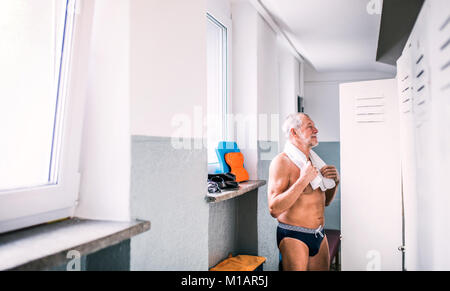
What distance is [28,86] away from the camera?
812 mm

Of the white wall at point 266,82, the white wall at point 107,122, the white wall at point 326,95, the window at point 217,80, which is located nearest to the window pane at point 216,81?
the window at point 217,80

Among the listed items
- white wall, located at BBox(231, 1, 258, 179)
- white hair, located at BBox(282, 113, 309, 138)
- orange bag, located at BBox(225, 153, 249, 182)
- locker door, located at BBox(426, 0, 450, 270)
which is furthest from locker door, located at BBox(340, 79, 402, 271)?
locker door, located at BBox(426, 0, 450, 270)

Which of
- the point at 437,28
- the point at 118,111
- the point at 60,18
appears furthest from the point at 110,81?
the point at 437,28

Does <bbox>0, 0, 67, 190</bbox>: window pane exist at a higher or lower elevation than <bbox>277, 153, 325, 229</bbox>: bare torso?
higher

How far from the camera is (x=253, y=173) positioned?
6.73 feet

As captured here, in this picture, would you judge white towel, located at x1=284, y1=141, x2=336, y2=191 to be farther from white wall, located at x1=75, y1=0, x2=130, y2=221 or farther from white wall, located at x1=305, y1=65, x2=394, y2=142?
white wall, located at x1=305, y1=65, x2=394, y2=142

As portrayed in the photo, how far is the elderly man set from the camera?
64.9 inches

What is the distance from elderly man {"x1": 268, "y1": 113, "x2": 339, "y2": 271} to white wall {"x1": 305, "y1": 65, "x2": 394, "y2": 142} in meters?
2.18

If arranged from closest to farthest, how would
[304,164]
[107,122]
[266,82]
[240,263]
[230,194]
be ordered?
[107,122] → [230,194] → [304,164] → [240,263] → [266,82]

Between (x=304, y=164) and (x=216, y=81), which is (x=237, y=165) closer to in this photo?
(x=304, y=164)

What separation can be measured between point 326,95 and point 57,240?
365 cm

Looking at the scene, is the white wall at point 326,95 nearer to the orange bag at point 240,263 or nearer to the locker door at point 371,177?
the locker door at point 371,177

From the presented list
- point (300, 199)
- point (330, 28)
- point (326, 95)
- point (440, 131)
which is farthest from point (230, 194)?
point (326, 95)

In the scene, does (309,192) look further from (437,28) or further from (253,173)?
(437,28)
